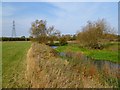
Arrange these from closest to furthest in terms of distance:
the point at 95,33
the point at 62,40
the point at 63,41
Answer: the point at 95,33 < the point at 63,41 < the point at 62,40

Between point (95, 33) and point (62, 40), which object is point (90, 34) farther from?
point (62, 40)

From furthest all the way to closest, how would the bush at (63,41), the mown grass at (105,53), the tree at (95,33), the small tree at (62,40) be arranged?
the small tree at (62,40)
the bush at (63,41)
the tree at (95,33)
the mown grass at (105,53)

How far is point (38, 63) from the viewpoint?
10.9 meters

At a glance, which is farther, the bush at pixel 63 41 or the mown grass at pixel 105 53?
the bush at pixel 63 41

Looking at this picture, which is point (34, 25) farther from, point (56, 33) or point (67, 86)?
point (67, 86)

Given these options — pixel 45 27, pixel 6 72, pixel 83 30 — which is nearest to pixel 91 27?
pixel 83 30

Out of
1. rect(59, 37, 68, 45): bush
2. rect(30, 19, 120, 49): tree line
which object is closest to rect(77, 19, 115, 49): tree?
rect(30, 19, 120, 49): tree line

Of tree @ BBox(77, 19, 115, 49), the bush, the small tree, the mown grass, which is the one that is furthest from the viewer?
the small tree

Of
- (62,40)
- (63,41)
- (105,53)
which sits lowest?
(105,53)

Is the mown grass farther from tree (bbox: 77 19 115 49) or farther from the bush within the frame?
the bush

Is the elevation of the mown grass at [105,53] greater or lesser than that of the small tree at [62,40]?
lesser

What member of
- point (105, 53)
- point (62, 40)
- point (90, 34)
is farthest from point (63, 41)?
point (105, 53)

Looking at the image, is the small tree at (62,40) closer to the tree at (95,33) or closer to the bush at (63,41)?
the bush at (63,41)

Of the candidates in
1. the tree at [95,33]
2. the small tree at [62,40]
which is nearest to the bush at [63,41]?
the small tree at [62,40]
